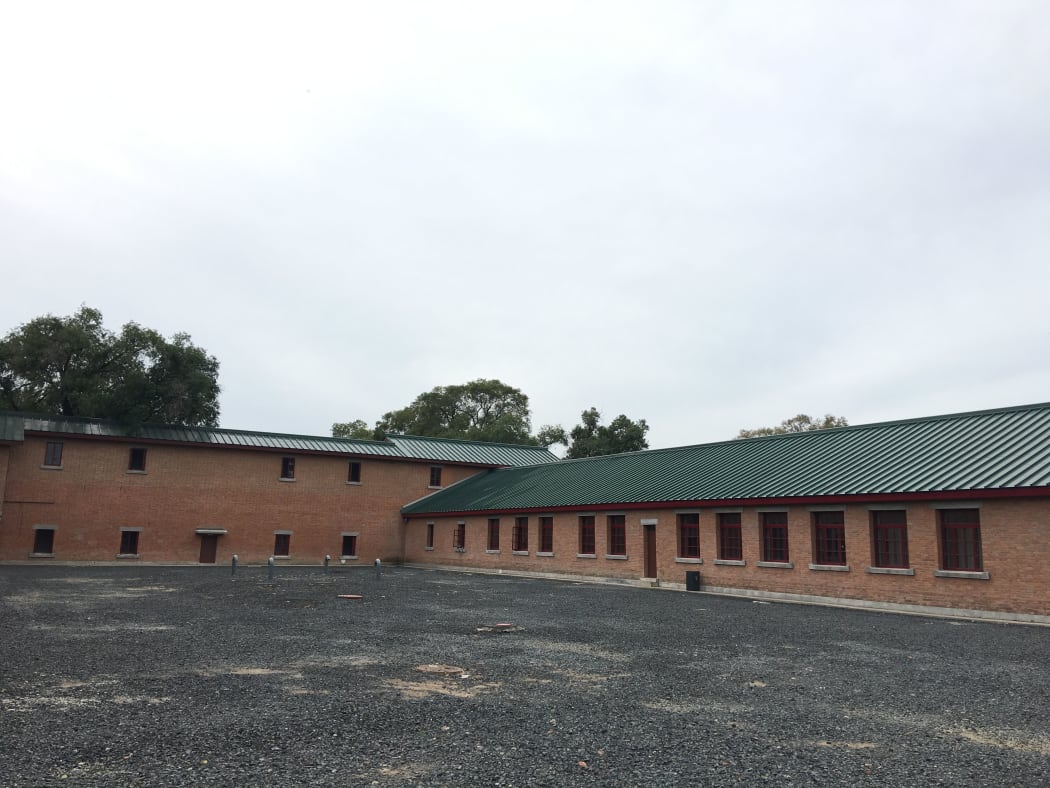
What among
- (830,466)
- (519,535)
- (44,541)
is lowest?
(44,541)

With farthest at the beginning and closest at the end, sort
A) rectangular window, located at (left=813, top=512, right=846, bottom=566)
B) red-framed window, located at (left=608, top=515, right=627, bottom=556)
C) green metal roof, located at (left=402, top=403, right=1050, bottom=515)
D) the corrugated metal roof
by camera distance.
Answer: the corrugated metal roof
red-framed window, located at (left=608, top=515, right=627, bottom=556)
rectangular window, located at (left=813, top=512, right=846, bottom=566)
green metal roof, located at (left=402, top=403, right=1050, bottom=515)

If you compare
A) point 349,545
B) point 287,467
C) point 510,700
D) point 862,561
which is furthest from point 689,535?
point 287,467

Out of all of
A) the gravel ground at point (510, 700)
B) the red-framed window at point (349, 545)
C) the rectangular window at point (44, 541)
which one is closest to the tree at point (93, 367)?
the rectangular window at point (44, 541)

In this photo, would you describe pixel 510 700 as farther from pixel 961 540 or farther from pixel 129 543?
pixel 129 543

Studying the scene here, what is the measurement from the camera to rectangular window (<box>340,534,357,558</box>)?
45.6 m

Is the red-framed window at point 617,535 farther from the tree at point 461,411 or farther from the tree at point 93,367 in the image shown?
the tree at point 461,411

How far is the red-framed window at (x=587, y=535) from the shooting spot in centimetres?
3350

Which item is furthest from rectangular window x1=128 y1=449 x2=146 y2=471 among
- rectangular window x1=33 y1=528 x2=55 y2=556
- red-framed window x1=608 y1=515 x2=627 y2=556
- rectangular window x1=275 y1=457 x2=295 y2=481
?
red-framed window x1=608 y1=515 x2=627 y2=556

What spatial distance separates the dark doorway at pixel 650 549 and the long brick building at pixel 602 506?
80 millimetres

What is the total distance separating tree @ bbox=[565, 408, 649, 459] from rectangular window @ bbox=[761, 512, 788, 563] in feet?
131

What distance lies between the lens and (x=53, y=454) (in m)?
38.7

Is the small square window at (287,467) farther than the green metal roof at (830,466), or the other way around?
the small square window at (287,467)

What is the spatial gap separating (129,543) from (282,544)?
7.94 meters

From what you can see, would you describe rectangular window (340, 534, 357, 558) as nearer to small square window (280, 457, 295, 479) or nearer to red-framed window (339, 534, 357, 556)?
red-framed window (339, 534, 357, 556)
